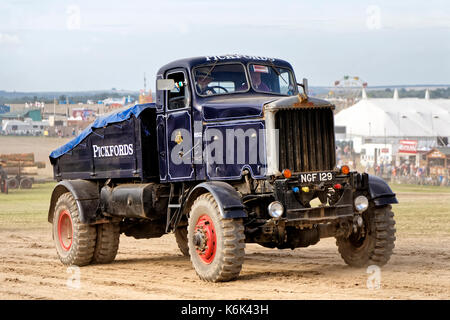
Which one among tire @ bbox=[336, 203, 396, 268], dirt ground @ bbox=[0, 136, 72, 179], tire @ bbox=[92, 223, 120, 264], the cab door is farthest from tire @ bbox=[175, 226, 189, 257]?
dirt ground @ bbox=[0, 136, 72, 179]

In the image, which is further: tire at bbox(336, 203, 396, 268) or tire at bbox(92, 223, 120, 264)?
tire at bbox(92, 223, 120, 264)

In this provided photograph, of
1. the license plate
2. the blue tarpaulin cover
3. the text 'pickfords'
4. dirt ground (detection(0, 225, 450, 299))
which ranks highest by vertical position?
the blue tarpaulin cover

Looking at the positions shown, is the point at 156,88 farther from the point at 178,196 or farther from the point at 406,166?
the point at 406,166

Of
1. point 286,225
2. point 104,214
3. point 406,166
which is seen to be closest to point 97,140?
point 104,214

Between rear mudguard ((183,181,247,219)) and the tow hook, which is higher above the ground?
rear mudguard ((183,181,247,219))

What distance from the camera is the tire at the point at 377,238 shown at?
38.4 ft

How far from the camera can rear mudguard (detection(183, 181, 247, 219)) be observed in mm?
10656

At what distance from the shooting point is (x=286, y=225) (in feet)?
35.7

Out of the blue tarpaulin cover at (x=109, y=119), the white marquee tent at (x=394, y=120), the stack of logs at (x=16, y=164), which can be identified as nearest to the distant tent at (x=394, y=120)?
the white marquee tent at (x=394, y=120)

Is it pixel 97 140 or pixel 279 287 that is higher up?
pixel 97 140

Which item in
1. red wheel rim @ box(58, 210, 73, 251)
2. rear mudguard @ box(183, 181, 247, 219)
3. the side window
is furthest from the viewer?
red wheel rim @ box(58, 210, 73, 251)

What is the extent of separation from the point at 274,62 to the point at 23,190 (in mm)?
37705

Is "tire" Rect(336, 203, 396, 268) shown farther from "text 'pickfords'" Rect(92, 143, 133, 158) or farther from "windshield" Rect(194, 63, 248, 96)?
"text 'pickfords'" Rect(92, 143, 133, 158)

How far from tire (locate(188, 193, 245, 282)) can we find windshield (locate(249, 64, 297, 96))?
2.34m
